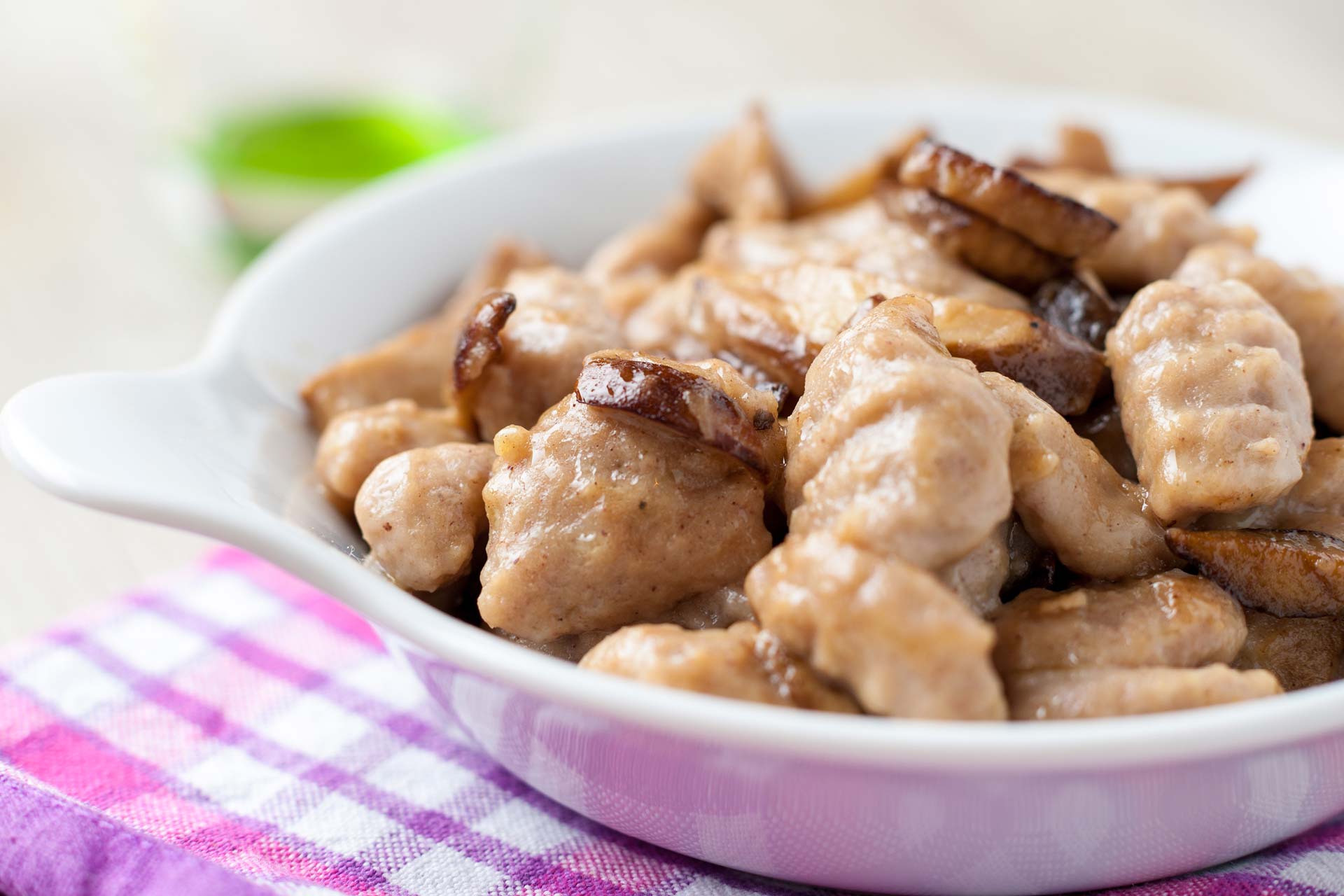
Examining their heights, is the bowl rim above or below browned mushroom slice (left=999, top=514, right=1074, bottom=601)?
above

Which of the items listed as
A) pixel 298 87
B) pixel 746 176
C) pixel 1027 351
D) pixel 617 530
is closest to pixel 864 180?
pixel 746 176

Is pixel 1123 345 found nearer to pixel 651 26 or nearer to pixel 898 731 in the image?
pixel 898 731

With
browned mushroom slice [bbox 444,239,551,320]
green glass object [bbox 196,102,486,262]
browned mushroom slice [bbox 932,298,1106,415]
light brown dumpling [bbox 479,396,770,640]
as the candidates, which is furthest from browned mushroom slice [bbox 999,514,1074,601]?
green glass object [bbox 196,102,486,262]

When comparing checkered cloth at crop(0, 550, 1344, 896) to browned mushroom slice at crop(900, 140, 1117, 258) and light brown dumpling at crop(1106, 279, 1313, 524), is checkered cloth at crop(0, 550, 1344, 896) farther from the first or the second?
browned mushroom slice at crop(900, 140, 1117, 258)

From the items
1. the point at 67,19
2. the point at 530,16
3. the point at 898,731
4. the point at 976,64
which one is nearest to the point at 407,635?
the point at 898,731

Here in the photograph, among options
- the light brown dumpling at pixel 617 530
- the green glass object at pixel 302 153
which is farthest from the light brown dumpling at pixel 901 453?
the green glass object at pixel 302 153

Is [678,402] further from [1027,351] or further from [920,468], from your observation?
[1027,351]
